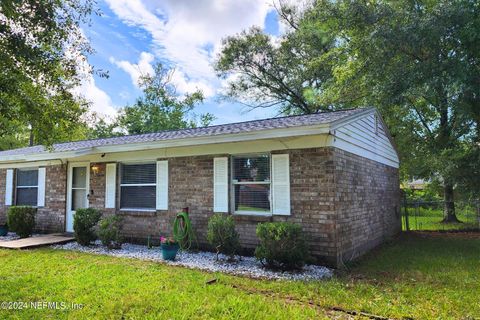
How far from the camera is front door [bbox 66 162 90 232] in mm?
9812

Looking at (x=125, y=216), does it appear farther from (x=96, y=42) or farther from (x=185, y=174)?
(x=96, y=42)

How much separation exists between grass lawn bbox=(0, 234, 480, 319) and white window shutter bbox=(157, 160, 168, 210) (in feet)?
5.88

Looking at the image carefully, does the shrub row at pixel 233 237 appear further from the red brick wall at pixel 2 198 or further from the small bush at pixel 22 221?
the red brick wall at pixel 2 198

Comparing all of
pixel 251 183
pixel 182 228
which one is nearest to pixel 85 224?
pixel 182 228

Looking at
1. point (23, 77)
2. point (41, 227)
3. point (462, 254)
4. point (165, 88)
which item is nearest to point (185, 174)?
point (23, 77)

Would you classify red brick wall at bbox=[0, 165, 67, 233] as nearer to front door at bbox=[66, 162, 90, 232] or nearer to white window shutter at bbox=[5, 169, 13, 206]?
front door at bbox=[66, 162, 90, 232]

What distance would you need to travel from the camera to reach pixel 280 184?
6.58 metres

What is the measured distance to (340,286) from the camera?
487 cm

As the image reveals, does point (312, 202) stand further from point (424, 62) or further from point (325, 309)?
point (424, 62)

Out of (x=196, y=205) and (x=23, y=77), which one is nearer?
(x=23, y=77)

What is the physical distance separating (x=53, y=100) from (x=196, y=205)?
3.75 m

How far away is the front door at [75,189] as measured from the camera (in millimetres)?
9812

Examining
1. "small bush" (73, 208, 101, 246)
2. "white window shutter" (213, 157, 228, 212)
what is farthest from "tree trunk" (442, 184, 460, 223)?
"small bush" (73, 208, 101, 246)

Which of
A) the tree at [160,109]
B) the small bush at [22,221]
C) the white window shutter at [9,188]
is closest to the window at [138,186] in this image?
the small bush at [22,221]
